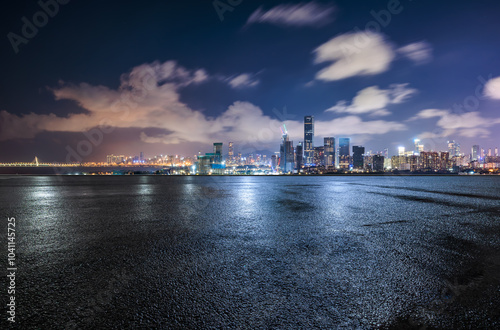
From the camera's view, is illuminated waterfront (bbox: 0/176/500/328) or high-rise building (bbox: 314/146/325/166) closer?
illuminated waterfront (bbox: 0/176/500/328)

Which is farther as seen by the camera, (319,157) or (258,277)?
(319,157)

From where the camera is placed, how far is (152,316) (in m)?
2.37

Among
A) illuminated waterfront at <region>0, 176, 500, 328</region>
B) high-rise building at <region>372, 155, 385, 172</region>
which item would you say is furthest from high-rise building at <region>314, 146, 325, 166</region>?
illuminated waterfront at <region>0, 176, 500, 328</region>

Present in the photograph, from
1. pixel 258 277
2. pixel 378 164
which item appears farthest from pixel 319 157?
pixel 258 277

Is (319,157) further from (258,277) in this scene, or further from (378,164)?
(258,277)

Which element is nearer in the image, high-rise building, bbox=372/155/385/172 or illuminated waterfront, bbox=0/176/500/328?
illuminated waterfront, bbox=0/176/500/328

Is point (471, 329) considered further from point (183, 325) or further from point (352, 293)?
point (183, 325)

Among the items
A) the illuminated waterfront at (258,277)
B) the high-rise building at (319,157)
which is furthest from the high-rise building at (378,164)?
the illuminated waterfront at (258,277)

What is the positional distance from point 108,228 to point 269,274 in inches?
219

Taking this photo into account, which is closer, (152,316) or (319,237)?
(152,316)

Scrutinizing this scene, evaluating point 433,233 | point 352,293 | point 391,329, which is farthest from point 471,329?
point 433,233

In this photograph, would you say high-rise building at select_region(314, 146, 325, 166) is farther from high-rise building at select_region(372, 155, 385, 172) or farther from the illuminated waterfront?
the illuminated waterfront

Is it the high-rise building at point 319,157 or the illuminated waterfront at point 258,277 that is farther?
the high-rise building at point 319,157

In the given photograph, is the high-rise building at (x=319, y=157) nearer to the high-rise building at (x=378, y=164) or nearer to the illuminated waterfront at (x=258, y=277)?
the high-rise building at (x=378, y=164)
